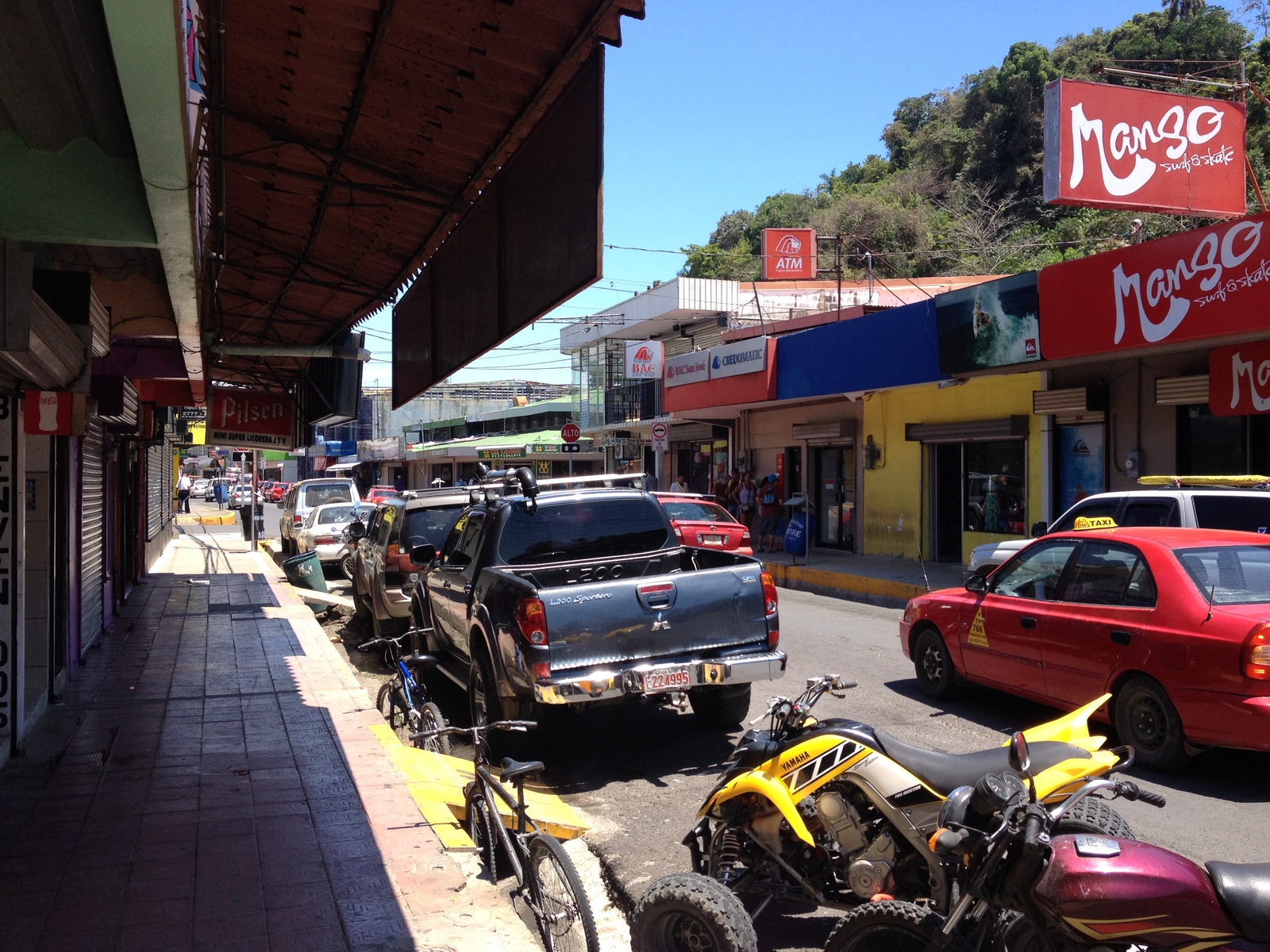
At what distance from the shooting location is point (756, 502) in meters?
24.9

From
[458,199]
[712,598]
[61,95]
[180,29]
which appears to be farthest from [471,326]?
[180,29]

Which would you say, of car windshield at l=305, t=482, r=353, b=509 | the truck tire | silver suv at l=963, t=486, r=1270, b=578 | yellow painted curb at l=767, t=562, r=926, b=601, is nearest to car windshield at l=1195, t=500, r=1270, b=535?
silver suv at l=963, t=486, r=1270, b=578

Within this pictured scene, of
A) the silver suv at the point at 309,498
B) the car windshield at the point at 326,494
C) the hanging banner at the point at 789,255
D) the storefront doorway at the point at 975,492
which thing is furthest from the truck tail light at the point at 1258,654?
the hanging banner at the point at 789,255

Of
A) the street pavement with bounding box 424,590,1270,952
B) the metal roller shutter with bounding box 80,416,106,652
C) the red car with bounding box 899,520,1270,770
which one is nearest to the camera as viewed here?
the street pavement with bounding box 424,590,1270,952

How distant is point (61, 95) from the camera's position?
3988mm

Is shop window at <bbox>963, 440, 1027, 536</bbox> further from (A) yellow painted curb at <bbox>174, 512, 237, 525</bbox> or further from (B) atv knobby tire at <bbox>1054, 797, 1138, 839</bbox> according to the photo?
(A) yellow painted curb at <bbox>174, 512, 237, 525</bbox>

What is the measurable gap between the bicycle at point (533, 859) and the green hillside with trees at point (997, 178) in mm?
30039

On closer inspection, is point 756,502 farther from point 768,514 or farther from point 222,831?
point 222,831

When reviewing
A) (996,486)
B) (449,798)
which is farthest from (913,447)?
(449,798)

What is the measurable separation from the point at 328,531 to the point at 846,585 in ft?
34.5

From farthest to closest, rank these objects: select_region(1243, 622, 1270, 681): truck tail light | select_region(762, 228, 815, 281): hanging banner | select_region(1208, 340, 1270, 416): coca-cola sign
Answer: select_region(762, 228, 815, 281): hanging banner
select_region(1208, 340, 1270, 416): coca-cola sign
select_region(1243, 622, 1270, 681): truck tail light

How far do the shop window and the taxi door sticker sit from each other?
9985mm

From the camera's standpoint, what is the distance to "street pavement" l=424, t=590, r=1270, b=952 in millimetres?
5422

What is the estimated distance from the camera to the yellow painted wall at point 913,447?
17.4m
